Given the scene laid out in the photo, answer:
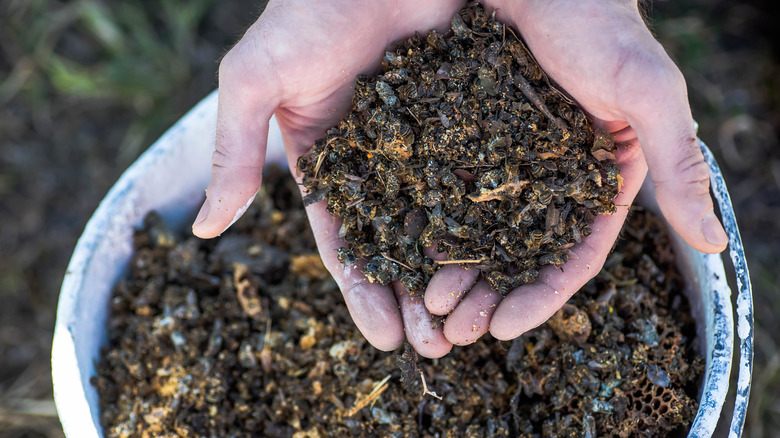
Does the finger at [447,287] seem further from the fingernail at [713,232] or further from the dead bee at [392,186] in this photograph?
the fingernail at [713,232]

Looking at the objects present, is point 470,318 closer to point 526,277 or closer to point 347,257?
point 526,277

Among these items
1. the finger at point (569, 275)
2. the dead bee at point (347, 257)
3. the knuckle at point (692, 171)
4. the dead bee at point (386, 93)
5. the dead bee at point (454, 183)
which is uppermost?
the dead bee at point (386, 93)

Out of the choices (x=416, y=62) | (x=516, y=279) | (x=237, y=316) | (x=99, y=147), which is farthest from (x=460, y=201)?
(x=99, y=147)

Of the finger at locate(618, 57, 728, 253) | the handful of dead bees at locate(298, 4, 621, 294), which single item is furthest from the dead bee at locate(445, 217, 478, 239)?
the finger at locate(618, 57, 728, 253)

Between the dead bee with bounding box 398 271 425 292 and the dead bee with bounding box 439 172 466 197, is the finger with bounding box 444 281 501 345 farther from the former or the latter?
the dead bee with bounding box 439 172 466 197

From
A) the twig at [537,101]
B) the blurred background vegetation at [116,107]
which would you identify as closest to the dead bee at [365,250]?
the twig at [537,101]
